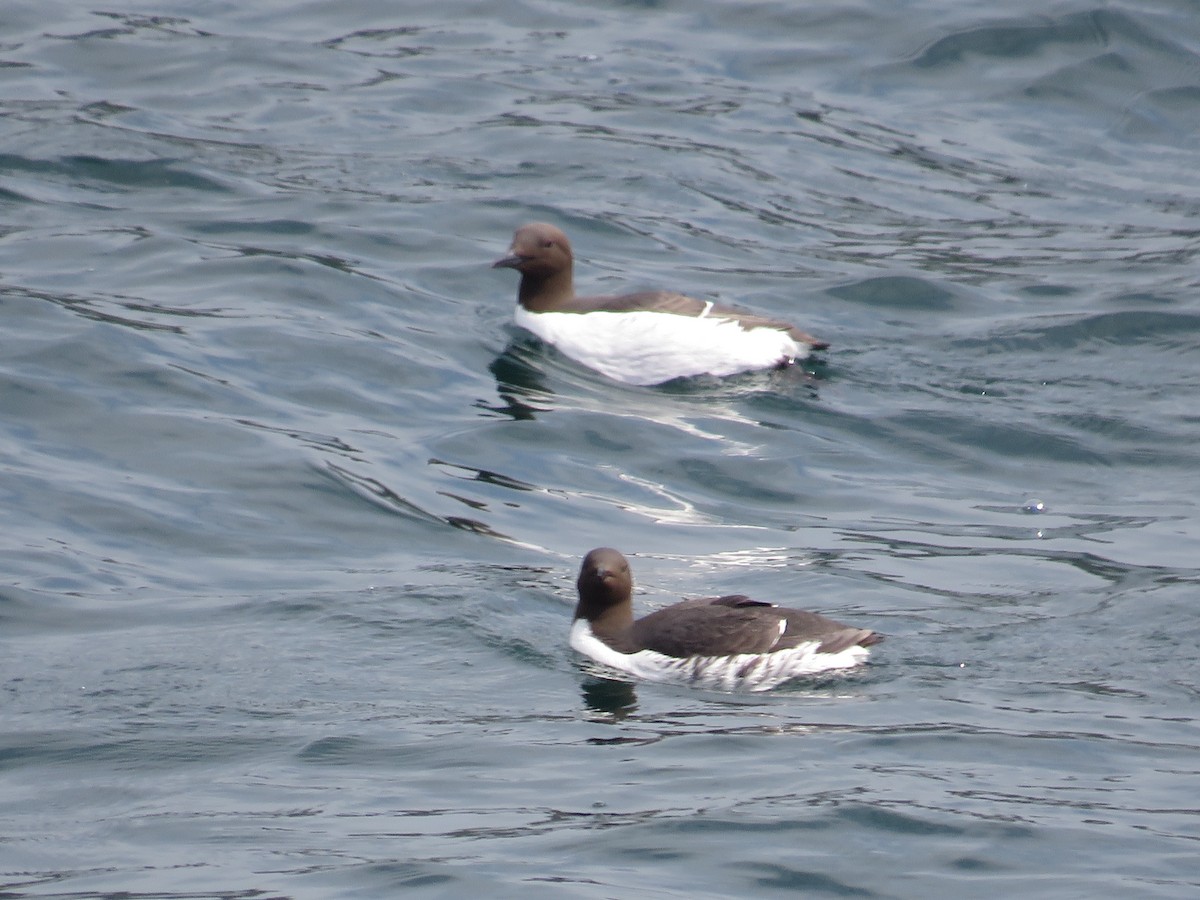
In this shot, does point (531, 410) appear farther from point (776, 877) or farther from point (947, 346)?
point (776, 877)

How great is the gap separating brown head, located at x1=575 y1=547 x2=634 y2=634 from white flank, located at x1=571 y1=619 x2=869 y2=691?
0.29ft

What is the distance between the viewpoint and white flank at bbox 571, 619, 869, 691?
9.29 m

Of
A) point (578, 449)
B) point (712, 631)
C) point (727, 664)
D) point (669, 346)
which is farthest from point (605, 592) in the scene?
point (669, 346)

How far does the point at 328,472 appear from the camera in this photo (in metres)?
12.1

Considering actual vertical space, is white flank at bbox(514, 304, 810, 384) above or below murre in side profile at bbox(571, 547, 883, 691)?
above

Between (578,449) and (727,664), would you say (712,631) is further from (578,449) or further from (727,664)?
(578,449)

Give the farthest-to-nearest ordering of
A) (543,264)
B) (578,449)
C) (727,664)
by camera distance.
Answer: (543,264), (578,449), (727,664)

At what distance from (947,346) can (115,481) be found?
6.54 meters

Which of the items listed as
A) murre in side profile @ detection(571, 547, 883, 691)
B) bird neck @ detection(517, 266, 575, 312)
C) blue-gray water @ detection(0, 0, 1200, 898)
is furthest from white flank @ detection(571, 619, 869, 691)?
bird neck @ detection(517, 266, 575, 312)

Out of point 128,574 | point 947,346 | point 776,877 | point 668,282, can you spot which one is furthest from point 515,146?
point 776,877

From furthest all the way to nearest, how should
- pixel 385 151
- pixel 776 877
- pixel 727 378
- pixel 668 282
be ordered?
pixel 385 151 < pixel 668 282 < pixel 727 378 < pixel 776 877

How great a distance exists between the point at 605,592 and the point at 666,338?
177 inches

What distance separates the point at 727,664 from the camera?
946cm

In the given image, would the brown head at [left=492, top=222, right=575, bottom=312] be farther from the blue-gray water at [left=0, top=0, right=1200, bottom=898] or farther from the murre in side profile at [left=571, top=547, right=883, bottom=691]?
the murre in side profile at [left=571, top=547, right=883, bottom=691]
